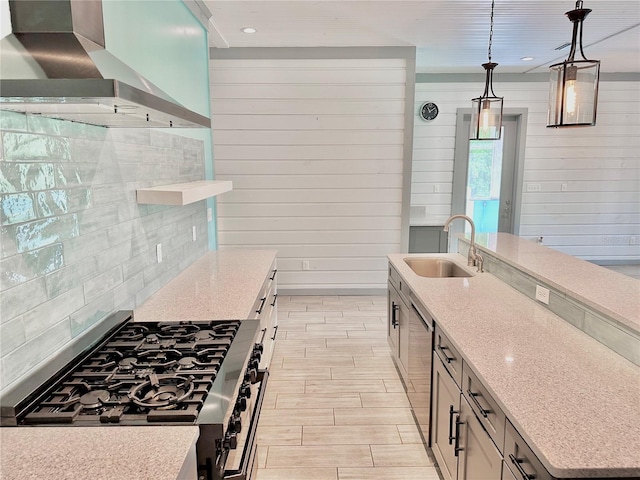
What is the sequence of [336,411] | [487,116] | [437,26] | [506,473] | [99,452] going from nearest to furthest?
[99,452] → [506,473] → [336,411] → [487,116] → [437,26]

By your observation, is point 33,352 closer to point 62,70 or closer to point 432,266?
point 62,70

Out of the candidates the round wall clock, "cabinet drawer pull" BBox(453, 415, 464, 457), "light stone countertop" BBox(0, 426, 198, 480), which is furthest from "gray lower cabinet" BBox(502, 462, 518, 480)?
the round wall clock

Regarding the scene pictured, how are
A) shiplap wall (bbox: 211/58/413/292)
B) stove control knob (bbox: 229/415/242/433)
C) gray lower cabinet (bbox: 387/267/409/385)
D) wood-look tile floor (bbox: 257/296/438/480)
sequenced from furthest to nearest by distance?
1. shiplap wall (bbox: 211/58/413/292)
2. gray lower cabinet (bbox: 387/267/409/385)
3. wood-look tile floor (bbox: 257/296/438/480)
4. stove control knob (bbox: 229/415/242/433)

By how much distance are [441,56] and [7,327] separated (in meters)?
5.27

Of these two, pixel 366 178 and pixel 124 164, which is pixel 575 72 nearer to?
pixel 124 164

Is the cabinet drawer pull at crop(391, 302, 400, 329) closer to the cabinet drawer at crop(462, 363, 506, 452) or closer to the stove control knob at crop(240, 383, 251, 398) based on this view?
the cabinet drawer at crop(462, 363, 506, 452)

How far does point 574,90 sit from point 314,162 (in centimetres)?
334

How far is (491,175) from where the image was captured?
6.61m

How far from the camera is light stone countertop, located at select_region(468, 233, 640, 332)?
177cm

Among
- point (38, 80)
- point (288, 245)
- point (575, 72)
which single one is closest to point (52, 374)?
point (38, 80)

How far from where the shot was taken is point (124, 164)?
221cm

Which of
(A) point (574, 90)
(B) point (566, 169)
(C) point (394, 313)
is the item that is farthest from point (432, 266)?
(B) point (566, 169)

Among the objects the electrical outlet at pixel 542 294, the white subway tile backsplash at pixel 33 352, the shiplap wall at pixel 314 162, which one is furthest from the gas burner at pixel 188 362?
the shiplap wall at pixel 314 162

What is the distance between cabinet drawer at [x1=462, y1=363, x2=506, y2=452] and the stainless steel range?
86 cm
